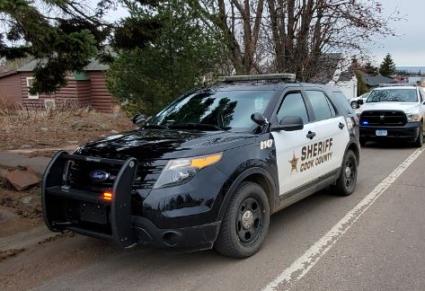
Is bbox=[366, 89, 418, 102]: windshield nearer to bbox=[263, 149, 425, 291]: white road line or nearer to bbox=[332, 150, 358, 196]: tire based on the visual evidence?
bbox=[263, 149, 425, 291]: white road line

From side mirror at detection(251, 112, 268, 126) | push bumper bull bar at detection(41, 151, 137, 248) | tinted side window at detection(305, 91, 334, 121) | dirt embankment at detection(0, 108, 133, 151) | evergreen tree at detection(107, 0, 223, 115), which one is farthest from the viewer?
dirt embankment at detection(0, 108, 133, 151)

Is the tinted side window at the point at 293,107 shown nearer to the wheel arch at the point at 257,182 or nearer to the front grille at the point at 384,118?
the wheel arch at the point at 257,182

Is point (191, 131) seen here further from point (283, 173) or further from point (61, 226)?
point (61, 226)

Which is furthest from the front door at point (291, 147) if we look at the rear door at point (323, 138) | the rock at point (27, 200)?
the rock at point (27, 200)

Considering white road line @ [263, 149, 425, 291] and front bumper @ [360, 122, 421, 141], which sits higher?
front bumper @ [360, 122, 421, 141]

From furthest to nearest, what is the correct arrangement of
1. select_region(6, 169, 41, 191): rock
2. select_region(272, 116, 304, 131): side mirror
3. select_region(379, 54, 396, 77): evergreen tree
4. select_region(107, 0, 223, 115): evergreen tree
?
select_region(379, 54, 396, 77): evergreen tree, select_region(107, 0, 223, 115): evergreen tree, select_region(6, 169, 41, 191): rock, select_region(272, 116, 304, 131): side mirror

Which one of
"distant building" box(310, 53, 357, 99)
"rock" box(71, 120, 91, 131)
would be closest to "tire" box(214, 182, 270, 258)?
"rock" box(71, 120, 91, 131)

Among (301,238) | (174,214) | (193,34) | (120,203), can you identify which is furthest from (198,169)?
(193,34)

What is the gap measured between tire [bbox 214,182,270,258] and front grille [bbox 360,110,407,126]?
9717 mm

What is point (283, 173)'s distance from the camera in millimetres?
5746

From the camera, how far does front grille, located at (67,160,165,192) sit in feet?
14.9

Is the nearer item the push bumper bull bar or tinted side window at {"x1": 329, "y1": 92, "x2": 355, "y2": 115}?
the push bumper bull bar

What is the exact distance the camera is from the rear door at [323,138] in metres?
6.45

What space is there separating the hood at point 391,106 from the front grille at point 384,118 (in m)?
0.12
